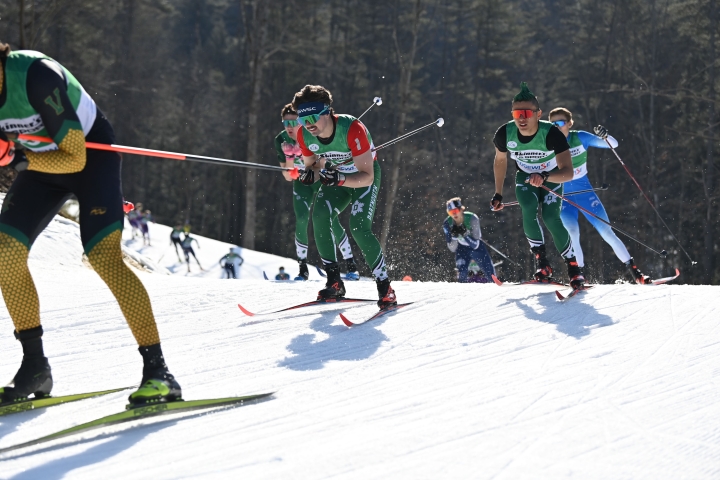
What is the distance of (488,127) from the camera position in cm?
3628

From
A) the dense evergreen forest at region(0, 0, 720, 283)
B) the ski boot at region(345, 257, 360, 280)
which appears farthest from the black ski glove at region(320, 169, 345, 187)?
the dense evergreen forest at region(0, 0, 720, 283)

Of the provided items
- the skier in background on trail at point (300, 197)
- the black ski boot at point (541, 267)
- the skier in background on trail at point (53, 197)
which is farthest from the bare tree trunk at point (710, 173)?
the skier in background on trail at point (53, 197)

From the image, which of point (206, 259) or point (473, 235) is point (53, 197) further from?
point (206, 259)

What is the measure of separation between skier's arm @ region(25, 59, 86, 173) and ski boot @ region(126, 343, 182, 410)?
842 millimetres

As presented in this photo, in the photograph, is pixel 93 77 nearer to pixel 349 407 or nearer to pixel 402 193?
pixel 402 193

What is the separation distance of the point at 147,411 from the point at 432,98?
3587 cm

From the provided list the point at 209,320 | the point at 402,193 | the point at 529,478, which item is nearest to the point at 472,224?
the point at 209,320

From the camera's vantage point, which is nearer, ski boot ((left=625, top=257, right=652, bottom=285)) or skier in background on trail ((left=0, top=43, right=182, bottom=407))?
skier in background on trail ((left=0, top=43, right=182, bottom=407))

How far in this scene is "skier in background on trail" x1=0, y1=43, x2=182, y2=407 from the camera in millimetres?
3350

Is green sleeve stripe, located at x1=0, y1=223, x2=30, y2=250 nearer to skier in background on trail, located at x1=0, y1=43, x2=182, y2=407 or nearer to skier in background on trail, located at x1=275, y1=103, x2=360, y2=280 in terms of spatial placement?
skier in background on trail, located at x1=0, y1=43, x2=182, y2=407

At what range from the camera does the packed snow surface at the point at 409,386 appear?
2881 millimetres

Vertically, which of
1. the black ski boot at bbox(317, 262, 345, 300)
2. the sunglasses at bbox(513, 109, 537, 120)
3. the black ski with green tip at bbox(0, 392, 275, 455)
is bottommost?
the black ski boot at bbox(317, 262, 345, 300)

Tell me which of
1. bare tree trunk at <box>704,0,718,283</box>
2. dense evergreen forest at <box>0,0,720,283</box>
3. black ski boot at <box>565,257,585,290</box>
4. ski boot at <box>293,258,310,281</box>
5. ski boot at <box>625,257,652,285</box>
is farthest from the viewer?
dense evergreen forest at <box>0,0,720,283</box>

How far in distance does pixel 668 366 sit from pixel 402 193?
25.6 metres
